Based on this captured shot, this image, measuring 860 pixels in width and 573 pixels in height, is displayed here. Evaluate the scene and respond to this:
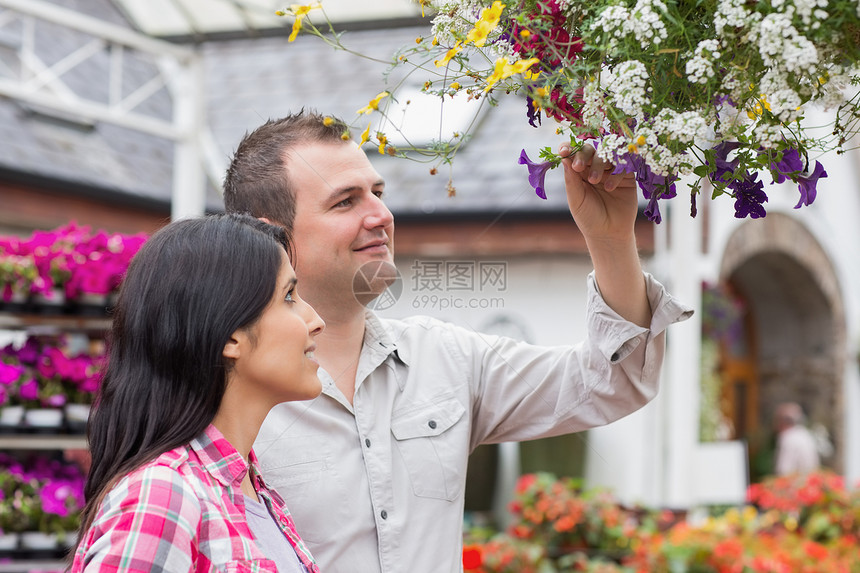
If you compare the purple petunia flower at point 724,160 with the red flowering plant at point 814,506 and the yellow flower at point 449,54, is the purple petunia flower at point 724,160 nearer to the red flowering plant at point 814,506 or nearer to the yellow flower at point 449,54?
the yellow flower at point 449,54

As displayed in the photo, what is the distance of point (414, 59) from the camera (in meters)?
1.11

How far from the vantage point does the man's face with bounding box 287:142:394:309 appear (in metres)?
1.33

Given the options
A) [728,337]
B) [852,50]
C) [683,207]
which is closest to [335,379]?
[852,50]

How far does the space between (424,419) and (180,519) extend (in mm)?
538

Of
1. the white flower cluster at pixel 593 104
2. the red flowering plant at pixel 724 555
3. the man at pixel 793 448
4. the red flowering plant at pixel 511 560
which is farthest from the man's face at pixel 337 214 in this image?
the man at pixel 793 448

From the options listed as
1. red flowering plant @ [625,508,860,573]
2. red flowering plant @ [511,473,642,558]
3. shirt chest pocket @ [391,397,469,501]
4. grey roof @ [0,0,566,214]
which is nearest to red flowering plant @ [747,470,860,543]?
red flowering plant @ [625,508,860,573]

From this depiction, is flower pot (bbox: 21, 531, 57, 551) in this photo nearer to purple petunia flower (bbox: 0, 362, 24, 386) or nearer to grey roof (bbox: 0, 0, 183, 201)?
purple petunia flower (bbox: 0, 362, 24, 386)

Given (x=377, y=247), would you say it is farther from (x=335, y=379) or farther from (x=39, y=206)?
(x=39, y=206)

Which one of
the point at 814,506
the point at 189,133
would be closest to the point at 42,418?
the point at 189,133

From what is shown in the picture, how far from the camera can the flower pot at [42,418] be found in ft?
9.30

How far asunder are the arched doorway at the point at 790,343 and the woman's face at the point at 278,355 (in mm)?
7652

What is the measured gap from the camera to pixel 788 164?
3.13ft

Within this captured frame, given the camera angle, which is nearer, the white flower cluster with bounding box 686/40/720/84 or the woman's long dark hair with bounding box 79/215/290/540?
the white flower cluster with bounding box 686/40/720/84

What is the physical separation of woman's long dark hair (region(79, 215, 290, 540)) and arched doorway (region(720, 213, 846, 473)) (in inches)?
304
